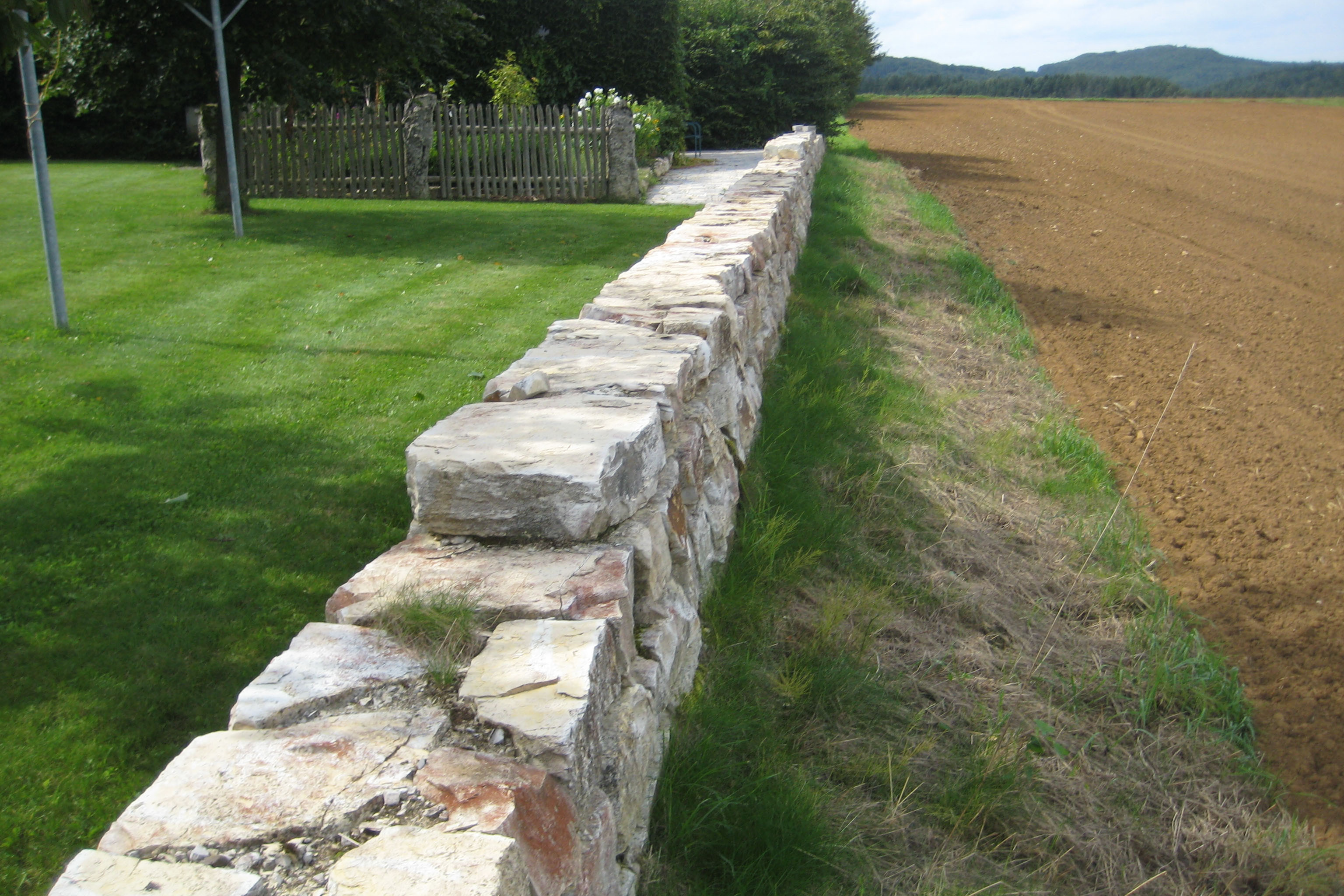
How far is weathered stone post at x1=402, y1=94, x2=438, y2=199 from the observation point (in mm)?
14547

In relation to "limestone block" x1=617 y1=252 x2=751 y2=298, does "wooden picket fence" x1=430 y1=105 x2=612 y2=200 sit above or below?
above

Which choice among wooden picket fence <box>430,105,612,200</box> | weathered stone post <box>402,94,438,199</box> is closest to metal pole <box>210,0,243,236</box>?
weathered stone post <box>402,94,438,199</box>

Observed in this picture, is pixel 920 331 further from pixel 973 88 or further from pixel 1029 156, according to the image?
pixel 973 88

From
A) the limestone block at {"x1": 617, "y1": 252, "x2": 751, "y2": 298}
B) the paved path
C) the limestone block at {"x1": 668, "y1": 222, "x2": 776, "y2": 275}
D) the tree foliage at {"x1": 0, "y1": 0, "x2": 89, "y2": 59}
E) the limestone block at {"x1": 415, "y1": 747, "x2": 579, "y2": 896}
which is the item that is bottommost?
the limestone block at {"x1": 415, "y1": 747, "x2": 579, "y2": 896}

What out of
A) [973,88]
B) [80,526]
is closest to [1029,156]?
[80,526]

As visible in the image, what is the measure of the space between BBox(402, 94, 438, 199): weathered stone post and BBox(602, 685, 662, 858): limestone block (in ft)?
44.3

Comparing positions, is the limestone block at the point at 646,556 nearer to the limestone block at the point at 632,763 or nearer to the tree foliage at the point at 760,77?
the limestone block at the point at 632,763

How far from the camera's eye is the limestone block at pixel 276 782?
1600 millimetres

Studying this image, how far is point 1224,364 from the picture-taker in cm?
810

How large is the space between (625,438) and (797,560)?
158 centimetres

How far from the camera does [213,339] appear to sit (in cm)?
661

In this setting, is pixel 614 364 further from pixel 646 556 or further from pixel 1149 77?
pixel 1149 77

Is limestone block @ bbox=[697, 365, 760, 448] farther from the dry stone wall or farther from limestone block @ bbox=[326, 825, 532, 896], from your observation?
limestone block @ bbox=[326, 825, 532, 896]

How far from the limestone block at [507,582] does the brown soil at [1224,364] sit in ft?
8.75
